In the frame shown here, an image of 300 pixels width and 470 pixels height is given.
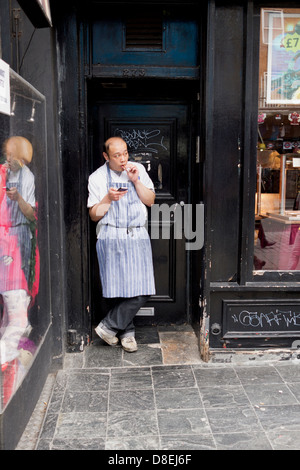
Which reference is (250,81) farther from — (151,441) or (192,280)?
(151,441)

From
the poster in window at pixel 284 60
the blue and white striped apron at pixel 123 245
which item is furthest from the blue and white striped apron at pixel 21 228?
the poster in window at pixel 284 60

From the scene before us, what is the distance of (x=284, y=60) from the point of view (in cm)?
403

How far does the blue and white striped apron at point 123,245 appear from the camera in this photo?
160 inches

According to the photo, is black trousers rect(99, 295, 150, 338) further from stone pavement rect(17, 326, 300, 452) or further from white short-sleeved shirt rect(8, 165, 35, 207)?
white short-sleeved shirt rect(8, 165, 35, 207)

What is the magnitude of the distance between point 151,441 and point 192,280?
7.00 ft

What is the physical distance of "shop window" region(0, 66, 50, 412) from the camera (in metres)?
2.67

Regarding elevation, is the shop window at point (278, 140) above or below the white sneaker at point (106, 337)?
above

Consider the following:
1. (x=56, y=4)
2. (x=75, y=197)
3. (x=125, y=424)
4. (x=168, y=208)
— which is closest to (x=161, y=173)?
(x=168, y=208)

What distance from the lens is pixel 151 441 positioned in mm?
2824

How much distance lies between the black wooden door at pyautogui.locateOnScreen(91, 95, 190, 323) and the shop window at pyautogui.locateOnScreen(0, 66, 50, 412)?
1006 mm

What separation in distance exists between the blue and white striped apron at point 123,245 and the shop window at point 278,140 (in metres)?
1.13

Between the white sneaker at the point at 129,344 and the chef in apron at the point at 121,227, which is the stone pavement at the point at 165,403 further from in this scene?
the chef in apron at the point at 121,227
